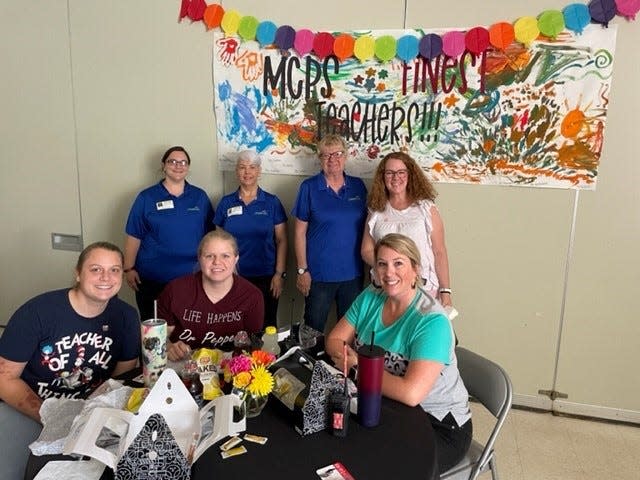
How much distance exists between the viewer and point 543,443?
7.86ft

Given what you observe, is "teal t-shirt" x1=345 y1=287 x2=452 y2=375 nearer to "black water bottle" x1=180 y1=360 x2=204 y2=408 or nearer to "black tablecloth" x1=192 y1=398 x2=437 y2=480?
"black tablecloth" x1=192 y1=398 x2=437 y2=480

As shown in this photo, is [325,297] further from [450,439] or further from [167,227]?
[450,439]

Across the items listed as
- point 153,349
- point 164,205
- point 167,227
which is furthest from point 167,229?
point 153,349

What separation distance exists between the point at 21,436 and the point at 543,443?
220cm

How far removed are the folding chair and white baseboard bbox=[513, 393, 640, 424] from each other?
1.12 metres

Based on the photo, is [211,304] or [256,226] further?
[256,226]

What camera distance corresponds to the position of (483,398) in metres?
1.71

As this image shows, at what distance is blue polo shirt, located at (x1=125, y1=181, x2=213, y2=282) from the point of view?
272 centimetres

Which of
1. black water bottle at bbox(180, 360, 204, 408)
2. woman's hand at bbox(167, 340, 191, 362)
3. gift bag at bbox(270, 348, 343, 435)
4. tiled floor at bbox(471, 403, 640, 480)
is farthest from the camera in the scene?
tiled floor at bbox(471, 403, 640, 480)

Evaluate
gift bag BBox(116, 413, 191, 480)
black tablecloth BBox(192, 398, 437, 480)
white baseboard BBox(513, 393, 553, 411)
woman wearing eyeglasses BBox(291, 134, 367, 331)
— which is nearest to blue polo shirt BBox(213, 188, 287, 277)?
woman wearing eyeglasses BBox(291, 134, 367, 331)

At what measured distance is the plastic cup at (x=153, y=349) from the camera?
1.38 m

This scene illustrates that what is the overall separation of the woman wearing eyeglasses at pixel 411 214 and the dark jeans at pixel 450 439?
2.91 ft

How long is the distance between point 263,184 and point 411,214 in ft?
3.15

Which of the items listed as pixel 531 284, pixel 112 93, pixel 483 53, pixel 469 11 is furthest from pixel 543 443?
pixel 112 93
